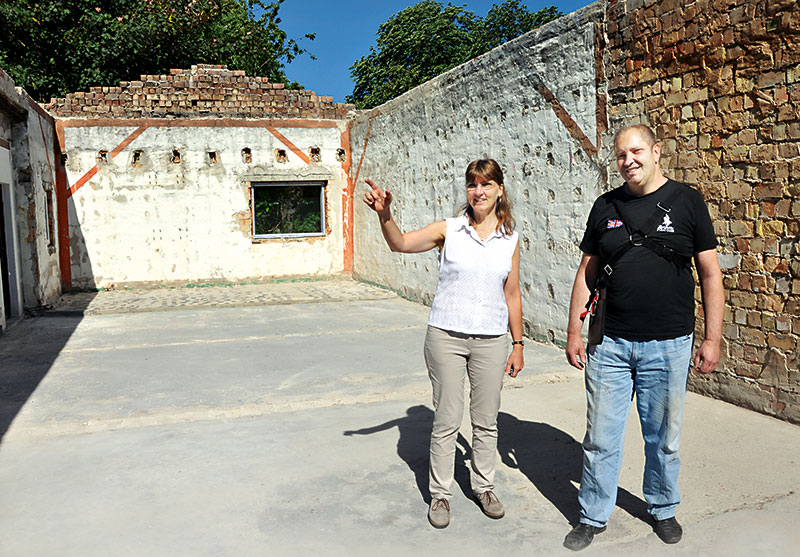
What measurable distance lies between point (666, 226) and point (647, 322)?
0.41 m

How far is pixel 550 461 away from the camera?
4.00 metres

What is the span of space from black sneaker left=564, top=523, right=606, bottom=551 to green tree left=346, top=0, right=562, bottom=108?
26001 mm

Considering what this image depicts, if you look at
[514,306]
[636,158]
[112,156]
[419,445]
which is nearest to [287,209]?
[112,156]

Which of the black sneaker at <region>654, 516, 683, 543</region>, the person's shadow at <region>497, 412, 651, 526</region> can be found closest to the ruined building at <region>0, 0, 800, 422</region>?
the person's shadow at <region>497, 412, 651, 526</region>

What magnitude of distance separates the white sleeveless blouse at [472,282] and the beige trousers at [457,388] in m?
0.07

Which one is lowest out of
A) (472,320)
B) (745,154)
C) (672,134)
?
(472,320)

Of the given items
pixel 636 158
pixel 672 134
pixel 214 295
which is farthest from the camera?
pixel 214 295

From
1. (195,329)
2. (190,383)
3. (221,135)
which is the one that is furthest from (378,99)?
(190,383)

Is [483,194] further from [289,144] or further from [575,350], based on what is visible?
[289,144]

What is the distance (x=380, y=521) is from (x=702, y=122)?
12.6ft

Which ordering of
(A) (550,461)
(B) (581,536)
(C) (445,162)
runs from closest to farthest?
(B) (581,536)
(A) (550,461)
(C) (445,162)

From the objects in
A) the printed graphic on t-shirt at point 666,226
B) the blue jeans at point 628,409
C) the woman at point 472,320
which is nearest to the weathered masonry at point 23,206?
the woman at point 472,320

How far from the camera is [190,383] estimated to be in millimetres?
5938

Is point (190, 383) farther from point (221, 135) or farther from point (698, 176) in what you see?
point (221, 135)
